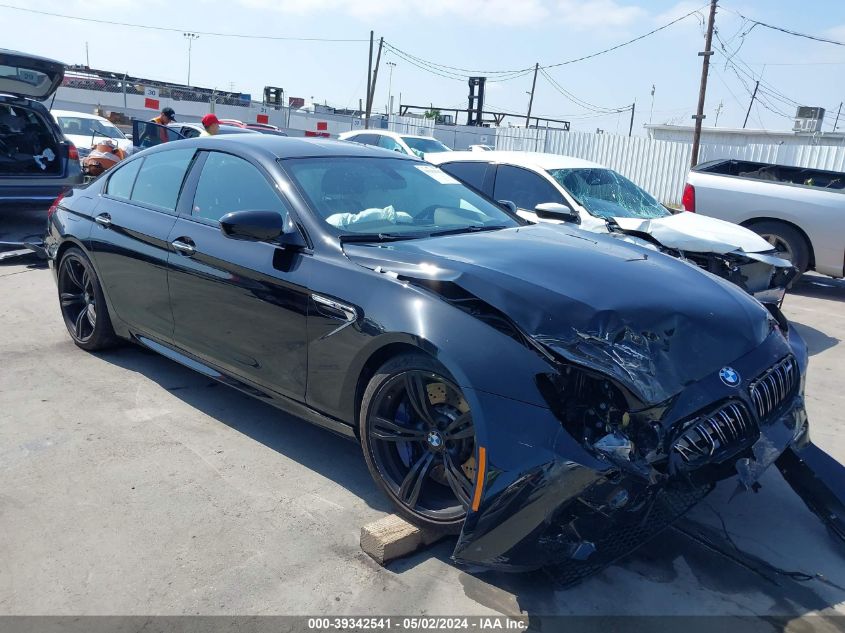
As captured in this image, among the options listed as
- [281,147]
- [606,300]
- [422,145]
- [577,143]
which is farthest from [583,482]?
[577,143]

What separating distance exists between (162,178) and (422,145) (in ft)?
38.3

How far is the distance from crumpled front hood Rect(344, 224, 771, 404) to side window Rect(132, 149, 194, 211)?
159 centimetres

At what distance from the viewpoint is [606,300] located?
292 centimetres

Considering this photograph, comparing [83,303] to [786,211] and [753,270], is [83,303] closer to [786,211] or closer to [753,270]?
[753,270]

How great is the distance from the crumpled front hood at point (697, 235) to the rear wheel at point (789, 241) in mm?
2022

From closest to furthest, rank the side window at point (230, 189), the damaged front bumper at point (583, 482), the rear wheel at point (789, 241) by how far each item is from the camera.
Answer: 1. the damaged front bumper at point (583, 482)
2. the side window at point (230, 189)
3. the rear wheel at point (789, 241)

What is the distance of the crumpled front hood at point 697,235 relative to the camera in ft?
21.7

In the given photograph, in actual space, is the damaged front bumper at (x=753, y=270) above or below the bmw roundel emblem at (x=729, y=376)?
below

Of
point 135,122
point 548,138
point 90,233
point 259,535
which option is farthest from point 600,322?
point 548,138

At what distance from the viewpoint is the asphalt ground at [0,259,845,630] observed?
2740 mm

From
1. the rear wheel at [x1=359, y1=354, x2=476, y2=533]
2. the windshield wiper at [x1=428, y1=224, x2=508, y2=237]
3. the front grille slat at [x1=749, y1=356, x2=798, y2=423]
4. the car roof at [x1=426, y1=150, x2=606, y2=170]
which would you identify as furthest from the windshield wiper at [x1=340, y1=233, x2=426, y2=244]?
the car roof at [x1=426, y1=150, x2=606, y2=170]

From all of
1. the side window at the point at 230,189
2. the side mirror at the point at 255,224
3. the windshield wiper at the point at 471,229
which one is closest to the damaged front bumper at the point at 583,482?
the windshield wiper at the point at 471,229

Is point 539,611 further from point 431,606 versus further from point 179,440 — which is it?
point 179,440

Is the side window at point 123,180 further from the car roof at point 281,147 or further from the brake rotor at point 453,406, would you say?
the brake rotor at point 453,406
